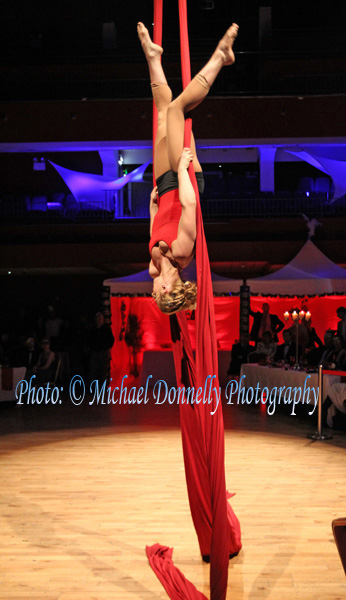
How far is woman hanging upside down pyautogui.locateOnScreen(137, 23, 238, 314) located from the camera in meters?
2.53

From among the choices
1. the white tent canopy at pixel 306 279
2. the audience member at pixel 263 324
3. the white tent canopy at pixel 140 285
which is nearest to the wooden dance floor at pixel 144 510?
the white tent canopy at pixel 306 279

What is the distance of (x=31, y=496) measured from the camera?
13.4ft

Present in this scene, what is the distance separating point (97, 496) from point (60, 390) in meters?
5.94

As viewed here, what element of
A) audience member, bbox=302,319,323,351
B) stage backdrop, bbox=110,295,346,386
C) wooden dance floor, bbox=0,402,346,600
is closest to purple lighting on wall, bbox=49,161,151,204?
stage backdrop, bbox=110,295,346,386

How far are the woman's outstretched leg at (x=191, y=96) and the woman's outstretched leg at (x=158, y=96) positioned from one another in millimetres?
198

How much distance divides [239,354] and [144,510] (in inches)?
222

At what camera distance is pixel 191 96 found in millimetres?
2693

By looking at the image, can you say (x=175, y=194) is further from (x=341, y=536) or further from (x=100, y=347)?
(x=100, y=347)

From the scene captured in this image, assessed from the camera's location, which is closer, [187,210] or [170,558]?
[187,210]

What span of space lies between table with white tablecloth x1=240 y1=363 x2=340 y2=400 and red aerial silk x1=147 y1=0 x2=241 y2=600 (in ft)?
11.8

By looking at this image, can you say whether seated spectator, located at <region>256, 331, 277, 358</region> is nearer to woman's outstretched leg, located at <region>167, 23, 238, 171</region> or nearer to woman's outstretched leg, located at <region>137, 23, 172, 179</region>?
woman's outstretched leg, located at <region>137, 23, 172, 179</region>

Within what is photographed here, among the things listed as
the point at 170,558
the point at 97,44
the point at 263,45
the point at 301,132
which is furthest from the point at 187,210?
the point at 97,44

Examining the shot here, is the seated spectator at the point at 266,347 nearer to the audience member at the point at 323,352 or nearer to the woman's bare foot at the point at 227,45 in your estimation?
the audience member at the point at 323,352

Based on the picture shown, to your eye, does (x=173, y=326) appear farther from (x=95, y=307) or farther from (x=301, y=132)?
(x=95, y=307)
